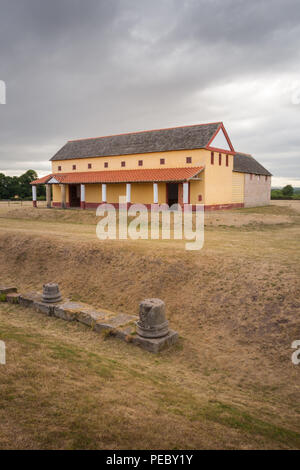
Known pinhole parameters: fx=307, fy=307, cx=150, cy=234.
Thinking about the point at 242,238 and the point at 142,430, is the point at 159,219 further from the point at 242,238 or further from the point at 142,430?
the point at 142,430

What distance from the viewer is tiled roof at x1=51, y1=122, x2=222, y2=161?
2581cm

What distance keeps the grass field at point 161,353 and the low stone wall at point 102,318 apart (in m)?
0.27

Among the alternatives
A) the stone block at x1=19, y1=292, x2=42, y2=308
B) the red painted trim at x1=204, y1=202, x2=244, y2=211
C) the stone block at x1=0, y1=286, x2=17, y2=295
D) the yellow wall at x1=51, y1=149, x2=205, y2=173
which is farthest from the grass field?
the yellow wall at x1=51, y1=149, x2=205, y2=173

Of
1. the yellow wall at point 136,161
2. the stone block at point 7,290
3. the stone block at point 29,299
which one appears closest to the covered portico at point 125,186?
the yellow wall at point 136,161

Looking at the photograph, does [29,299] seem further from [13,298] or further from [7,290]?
[7,290]

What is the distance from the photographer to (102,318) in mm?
8461

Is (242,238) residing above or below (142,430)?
above

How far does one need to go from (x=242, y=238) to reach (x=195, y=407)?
10.8 meters

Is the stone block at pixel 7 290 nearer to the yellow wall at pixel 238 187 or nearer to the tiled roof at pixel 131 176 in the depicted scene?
the tiled roof at pixel 131 176

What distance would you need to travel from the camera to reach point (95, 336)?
789 cm

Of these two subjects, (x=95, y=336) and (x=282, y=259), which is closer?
(x=95, y=336)
